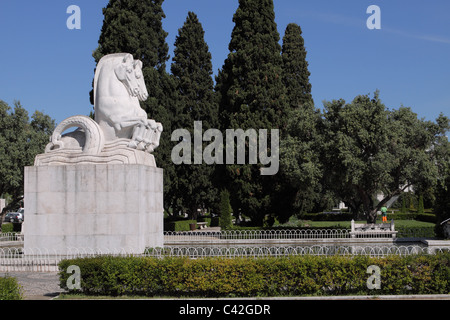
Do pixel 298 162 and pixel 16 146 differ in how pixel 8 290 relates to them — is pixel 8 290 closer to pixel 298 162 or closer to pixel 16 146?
pixel 298 162

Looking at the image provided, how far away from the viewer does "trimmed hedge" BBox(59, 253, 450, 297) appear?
10836 millimetres

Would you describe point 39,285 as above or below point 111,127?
below

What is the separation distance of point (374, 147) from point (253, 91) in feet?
26.8

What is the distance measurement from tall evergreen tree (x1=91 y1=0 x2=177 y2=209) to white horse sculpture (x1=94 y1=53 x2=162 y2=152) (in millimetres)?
14326

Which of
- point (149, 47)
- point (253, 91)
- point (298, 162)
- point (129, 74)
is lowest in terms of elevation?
point (298, 162)

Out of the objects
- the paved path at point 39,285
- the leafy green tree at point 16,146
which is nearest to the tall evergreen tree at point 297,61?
the leafy green tree at point 16,146

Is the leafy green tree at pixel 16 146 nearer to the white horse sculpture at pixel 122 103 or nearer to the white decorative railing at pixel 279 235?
the white decorative railing at pixel 279 235

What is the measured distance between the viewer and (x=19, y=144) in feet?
Answer: 113

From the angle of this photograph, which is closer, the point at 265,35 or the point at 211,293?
the point at 211,293

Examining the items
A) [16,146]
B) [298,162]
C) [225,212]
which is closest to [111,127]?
[298,162]

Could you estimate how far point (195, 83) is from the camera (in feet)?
131

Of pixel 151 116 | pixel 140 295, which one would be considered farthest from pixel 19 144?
pixel 140 295
